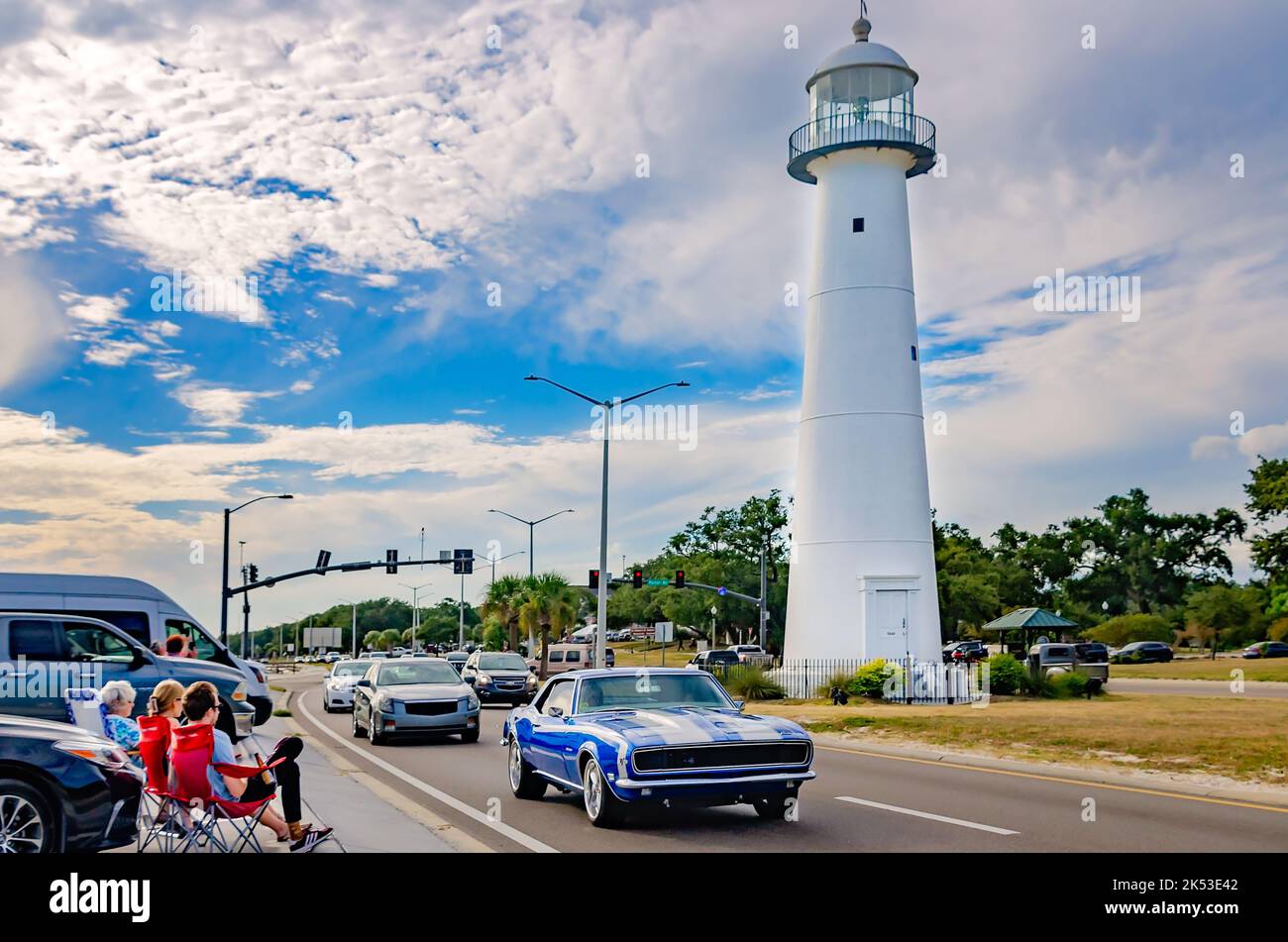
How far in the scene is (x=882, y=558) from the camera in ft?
117

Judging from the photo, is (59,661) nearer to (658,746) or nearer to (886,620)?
(658,746)

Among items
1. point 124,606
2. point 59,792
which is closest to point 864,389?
point 124,606

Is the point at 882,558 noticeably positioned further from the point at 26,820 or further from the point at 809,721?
the point at 26,820

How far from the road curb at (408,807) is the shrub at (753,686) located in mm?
16694

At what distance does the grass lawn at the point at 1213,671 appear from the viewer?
51903 mm

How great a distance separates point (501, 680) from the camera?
34.5 meters

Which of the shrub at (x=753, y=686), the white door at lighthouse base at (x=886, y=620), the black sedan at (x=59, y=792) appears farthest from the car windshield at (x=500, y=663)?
the black sedan at (x=59, y=792)

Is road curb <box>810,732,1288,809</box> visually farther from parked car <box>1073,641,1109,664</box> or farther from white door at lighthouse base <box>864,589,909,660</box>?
parked car <box>1073,641,1109,664</box>

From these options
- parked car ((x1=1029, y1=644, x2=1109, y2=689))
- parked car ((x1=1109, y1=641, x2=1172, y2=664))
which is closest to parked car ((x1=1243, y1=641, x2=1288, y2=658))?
parked car ((x1=1109, y1=641, x2=1172, y2=664))

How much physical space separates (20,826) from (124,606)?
13.7 meters

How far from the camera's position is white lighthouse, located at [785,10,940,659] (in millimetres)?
35656

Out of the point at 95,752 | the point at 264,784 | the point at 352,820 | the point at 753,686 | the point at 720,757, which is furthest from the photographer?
the point at 753,686
